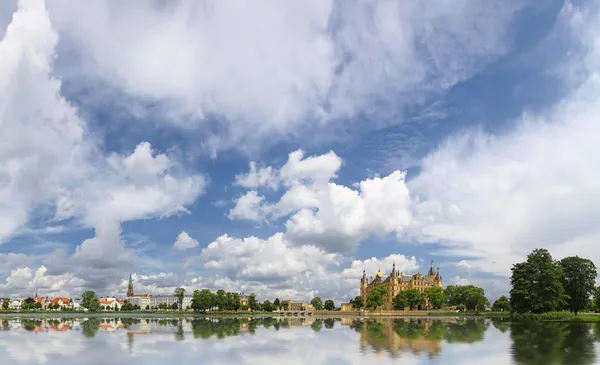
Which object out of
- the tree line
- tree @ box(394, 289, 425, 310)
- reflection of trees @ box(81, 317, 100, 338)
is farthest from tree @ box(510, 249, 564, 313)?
tree @ box(394, 289, 425, 310)

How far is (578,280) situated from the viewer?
100500 mm

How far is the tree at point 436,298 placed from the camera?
7416 inches

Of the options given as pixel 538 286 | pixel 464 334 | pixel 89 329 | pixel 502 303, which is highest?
pixel 538 286

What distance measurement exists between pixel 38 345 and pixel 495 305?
187 meters

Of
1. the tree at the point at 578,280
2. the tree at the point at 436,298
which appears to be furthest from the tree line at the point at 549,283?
the tree at the point at 436,298

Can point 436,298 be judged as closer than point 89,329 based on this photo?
No

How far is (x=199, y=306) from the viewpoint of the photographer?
19875 cm

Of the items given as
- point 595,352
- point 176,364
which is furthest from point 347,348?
point 595,352

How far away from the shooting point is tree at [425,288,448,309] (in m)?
188

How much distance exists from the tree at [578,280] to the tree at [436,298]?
289 ft

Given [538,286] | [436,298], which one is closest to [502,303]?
[436,298]

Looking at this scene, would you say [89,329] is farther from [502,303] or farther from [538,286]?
[502,303]

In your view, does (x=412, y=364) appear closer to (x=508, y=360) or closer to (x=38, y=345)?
(x=508, y=360)

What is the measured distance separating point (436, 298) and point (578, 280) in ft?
300
